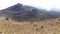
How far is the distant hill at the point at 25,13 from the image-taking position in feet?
41.7

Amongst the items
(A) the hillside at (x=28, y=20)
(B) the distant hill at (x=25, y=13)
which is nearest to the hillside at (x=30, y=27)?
(A) the hillside at (x=28, y=20)

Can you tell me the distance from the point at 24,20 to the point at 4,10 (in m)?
1.70

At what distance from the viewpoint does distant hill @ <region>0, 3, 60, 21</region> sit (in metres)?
12.7

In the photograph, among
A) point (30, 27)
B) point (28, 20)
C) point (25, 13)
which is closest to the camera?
point (30, 27)

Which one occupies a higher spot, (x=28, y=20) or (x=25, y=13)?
(x=25, y=13)

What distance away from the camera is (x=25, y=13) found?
1307 cm

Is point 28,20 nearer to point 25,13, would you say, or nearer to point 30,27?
point 25,13

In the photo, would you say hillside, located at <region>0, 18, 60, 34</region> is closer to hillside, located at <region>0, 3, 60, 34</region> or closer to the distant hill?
hillside, located at <region>0, 3, 60, 34</region>

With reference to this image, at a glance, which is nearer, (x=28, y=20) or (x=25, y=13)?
(x=28, y=20)

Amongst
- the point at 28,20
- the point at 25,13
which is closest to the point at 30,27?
the point at 28,20

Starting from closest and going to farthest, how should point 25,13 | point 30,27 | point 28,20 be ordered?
point 30,27 < point 28,20 < point 25,13

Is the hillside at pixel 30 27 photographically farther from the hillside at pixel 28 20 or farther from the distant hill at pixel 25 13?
the distant hill at pixel 25 13

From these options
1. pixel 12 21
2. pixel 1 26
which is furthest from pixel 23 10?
pixel 1 26

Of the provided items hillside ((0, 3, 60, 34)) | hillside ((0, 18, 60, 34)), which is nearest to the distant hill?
hillside ((0, 3, 60, 34))
